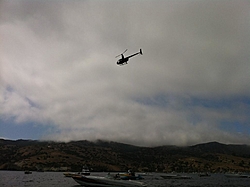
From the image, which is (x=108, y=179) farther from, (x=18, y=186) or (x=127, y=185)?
(x=18, y=186)

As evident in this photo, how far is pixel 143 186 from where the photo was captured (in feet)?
238

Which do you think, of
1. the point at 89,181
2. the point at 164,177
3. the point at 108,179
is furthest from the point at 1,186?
the point at 164,177

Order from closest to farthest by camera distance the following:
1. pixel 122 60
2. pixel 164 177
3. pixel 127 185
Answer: pixel 122 60 → pixel 127 185 → pixel 164 177

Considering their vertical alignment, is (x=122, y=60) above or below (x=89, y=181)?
above

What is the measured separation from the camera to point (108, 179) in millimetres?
74562

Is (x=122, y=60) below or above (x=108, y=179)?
above

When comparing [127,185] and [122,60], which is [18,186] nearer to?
[127,185]

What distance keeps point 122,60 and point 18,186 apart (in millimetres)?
59566

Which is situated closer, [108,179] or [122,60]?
[122,60]

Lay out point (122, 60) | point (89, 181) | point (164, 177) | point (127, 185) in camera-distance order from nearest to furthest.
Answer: point (122, 60) < point (127, 185) < point (89, 181) < point (164, 177)

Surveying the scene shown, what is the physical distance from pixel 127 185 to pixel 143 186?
4386 millimetres

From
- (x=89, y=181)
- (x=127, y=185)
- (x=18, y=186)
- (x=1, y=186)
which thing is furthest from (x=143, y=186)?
(x=1, y=186)

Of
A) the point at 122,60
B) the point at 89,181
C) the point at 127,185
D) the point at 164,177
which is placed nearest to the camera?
the point at 122,60

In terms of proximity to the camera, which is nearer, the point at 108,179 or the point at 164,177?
the point at 108,179
